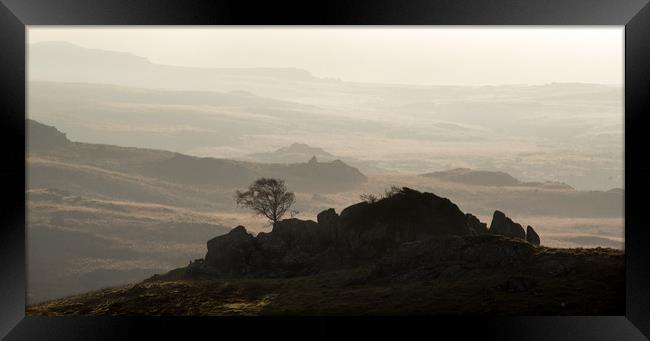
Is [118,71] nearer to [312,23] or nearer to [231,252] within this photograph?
[231,252]

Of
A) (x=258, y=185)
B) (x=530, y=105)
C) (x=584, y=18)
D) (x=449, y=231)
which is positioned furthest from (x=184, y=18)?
(x=530, y=105)

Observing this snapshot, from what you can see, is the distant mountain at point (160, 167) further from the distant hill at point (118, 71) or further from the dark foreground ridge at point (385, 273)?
the dark foreground ridge at point (385, 273)

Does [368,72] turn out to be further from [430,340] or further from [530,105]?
[430,340]

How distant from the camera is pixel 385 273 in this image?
65.7 ft

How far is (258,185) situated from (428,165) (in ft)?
67.5

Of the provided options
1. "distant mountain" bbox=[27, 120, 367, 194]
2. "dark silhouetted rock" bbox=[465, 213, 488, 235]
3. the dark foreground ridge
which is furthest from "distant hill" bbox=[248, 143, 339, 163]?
"dark silhouetted rock" bbox=[465, 213, 488, 235]

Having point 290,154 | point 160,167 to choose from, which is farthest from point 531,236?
point 160,167

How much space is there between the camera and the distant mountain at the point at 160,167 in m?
53.0

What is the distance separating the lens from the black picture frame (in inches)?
432

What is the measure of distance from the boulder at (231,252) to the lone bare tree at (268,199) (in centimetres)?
826

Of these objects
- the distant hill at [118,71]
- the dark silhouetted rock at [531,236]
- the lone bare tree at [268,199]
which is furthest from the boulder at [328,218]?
the distant hill at [118,71]

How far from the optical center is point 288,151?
181 ft

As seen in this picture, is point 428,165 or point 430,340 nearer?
point 430,340

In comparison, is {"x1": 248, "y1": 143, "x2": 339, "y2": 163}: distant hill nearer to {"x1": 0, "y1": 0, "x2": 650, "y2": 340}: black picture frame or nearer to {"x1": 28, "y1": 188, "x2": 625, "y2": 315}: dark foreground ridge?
{"x1": 28, "y1": 188, "x2": 625, "y2": 315}: dark foreground ridge
